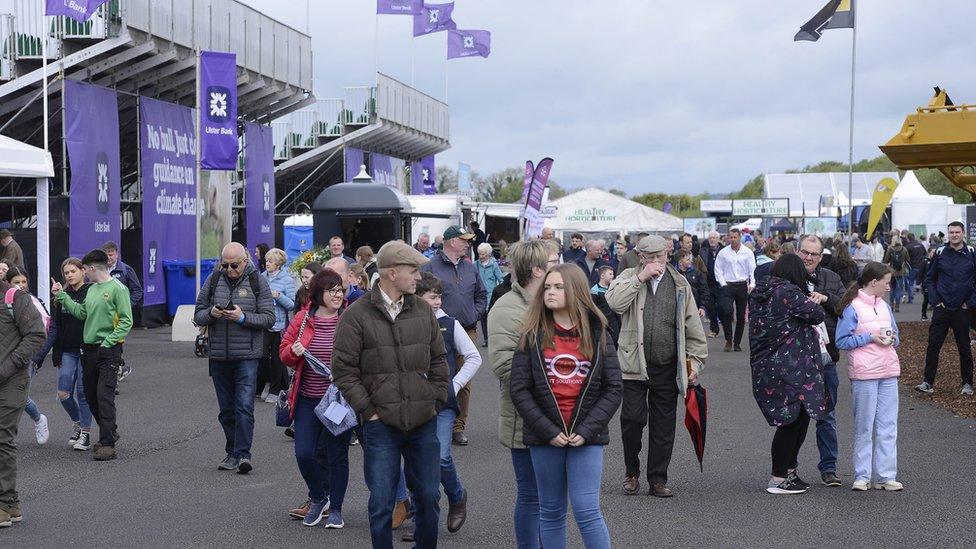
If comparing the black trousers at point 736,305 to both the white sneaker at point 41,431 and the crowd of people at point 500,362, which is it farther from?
the white sneaker at point 41,431

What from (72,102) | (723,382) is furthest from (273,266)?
(72,102)

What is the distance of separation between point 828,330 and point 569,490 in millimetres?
4184

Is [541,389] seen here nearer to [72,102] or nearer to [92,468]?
[92,468]

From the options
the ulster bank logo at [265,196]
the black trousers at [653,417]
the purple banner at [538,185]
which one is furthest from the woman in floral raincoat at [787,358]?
the ulster bank logo at [265,196]

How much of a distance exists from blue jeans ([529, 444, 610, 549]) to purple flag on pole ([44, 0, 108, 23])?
53.5 feet

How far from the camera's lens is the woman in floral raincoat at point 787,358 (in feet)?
26.6

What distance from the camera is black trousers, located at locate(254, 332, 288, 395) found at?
43.6 ft

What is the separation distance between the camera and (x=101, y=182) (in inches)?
918

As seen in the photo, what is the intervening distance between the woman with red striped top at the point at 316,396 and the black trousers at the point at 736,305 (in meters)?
12.2

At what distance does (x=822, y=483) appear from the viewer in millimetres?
8672

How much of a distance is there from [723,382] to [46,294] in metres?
8.77

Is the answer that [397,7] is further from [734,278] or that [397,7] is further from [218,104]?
[734,278]

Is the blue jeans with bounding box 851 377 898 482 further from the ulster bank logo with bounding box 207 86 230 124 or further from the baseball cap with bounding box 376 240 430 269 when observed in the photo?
the ulster bank logo with bounding box 207 86 230 124

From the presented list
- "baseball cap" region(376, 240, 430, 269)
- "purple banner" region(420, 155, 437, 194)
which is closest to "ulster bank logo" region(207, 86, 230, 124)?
"baseball cap" region(376, 240, 430, 269)
